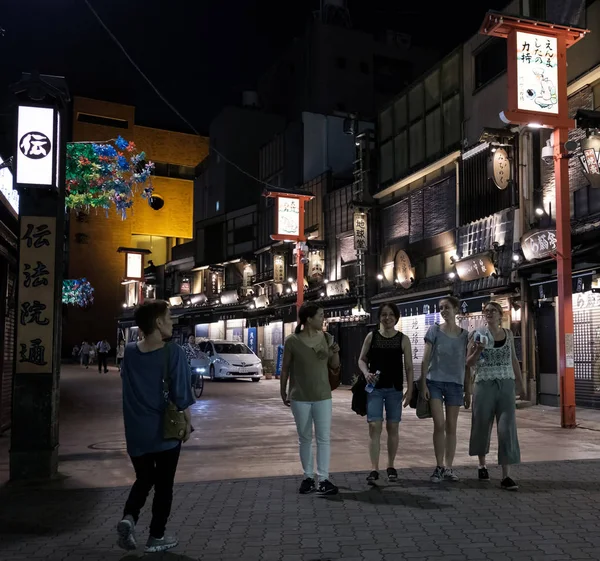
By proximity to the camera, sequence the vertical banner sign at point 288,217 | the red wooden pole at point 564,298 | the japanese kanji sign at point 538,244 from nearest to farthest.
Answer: the red wooden pole at point 564,298 → the japanese kanji sign at point 538,244 → the vertical banner sign at point 288,217

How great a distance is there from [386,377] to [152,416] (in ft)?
10.2

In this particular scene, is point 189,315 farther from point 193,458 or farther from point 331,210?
point 193,458

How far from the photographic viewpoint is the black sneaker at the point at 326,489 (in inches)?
266

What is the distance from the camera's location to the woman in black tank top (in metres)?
7.23

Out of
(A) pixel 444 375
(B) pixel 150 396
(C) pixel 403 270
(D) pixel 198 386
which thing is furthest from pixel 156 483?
(C) pixel 403 270

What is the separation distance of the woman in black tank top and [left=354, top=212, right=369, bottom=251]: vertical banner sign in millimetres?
19629

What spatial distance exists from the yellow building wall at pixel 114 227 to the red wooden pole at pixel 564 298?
41306mm

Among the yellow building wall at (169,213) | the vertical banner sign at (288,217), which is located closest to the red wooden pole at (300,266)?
the vertical banner sign at (288,217)

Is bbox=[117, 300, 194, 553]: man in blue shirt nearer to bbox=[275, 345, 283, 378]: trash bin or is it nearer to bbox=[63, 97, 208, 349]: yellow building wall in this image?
bbox=[275, 345, 283, 378]: trash bin

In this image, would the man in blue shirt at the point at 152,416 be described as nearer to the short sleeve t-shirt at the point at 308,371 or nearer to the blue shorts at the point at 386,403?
the short sleeve t-shirt at the point at 308,371

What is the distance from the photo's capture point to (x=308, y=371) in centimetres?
686

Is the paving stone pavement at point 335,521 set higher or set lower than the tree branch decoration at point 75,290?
lower

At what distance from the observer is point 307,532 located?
5.43 m

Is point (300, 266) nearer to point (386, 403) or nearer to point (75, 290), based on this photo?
point (75, 290)
